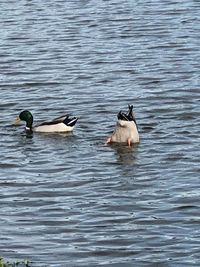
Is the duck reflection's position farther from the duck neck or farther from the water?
the duck neck

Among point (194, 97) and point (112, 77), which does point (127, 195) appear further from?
point (112, 77)

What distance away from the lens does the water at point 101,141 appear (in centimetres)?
1455

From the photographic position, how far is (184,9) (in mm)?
35625

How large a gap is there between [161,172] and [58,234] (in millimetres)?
3509

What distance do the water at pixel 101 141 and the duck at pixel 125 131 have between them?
0.77 ft

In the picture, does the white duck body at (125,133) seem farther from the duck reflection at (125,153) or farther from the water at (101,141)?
the water at (101,141)

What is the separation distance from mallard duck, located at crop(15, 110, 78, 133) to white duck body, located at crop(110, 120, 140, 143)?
1004 mm

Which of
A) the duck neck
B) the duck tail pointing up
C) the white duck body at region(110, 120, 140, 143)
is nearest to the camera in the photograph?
the white duck body at region(110, 120, 140, 143)

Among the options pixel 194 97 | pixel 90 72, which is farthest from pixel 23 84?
pixel 194 97

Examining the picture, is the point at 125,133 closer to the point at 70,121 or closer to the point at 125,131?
the point at 125,131

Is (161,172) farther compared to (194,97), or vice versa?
(194,97)

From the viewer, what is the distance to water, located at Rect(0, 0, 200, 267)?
1455 cm

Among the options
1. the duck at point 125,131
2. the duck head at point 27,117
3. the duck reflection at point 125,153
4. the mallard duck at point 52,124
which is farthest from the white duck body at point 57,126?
the duck reflection at point 125,153

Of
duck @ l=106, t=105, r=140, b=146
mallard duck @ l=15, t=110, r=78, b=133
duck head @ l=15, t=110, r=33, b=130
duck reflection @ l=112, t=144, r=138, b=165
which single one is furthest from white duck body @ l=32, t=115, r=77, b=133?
duck reflection @ l=112, t=144, r=138, b=165
